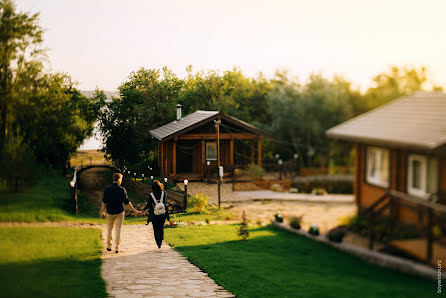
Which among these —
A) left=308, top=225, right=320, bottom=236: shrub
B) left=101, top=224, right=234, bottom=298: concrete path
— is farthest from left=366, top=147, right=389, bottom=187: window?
left=101, top=224, right=234, bottom=298: concrete path

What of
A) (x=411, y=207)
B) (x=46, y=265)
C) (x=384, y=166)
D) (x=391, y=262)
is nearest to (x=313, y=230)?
(x=391, y=262)

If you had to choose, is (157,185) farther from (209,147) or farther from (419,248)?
(209,147)

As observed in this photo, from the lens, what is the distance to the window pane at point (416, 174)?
1516mm

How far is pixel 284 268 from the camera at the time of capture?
4680 millimetres

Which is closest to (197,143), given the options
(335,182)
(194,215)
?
(194,215)

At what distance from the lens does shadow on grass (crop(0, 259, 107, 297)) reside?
3.65 meters

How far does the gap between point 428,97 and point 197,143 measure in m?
16.2

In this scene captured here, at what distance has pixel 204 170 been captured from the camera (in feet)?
55.8

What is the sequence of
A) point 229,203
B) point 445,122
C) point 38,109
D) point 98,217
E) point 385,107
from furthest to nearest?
point 229,203
point 98,217
point 38,109
point 385,107
point 445,122

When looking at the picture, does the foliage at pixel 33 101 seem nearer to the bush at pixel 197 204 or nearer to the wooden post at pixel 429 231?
the wooden post at pixel 429 231

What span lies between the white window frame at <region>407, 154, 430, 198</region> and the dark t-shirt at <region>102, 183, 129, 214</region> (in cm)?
524

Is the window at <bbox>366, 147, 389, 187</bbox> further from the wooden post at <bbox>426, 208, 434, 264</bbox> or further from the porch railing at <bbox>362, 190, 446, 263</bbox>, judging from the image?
the wooden post at <bbox>426, 208, 434, 264</bbox>

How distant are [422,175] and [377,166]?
174 millimetres

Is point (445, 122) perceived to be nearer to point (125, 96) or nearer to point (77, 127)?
point (77, 127)
